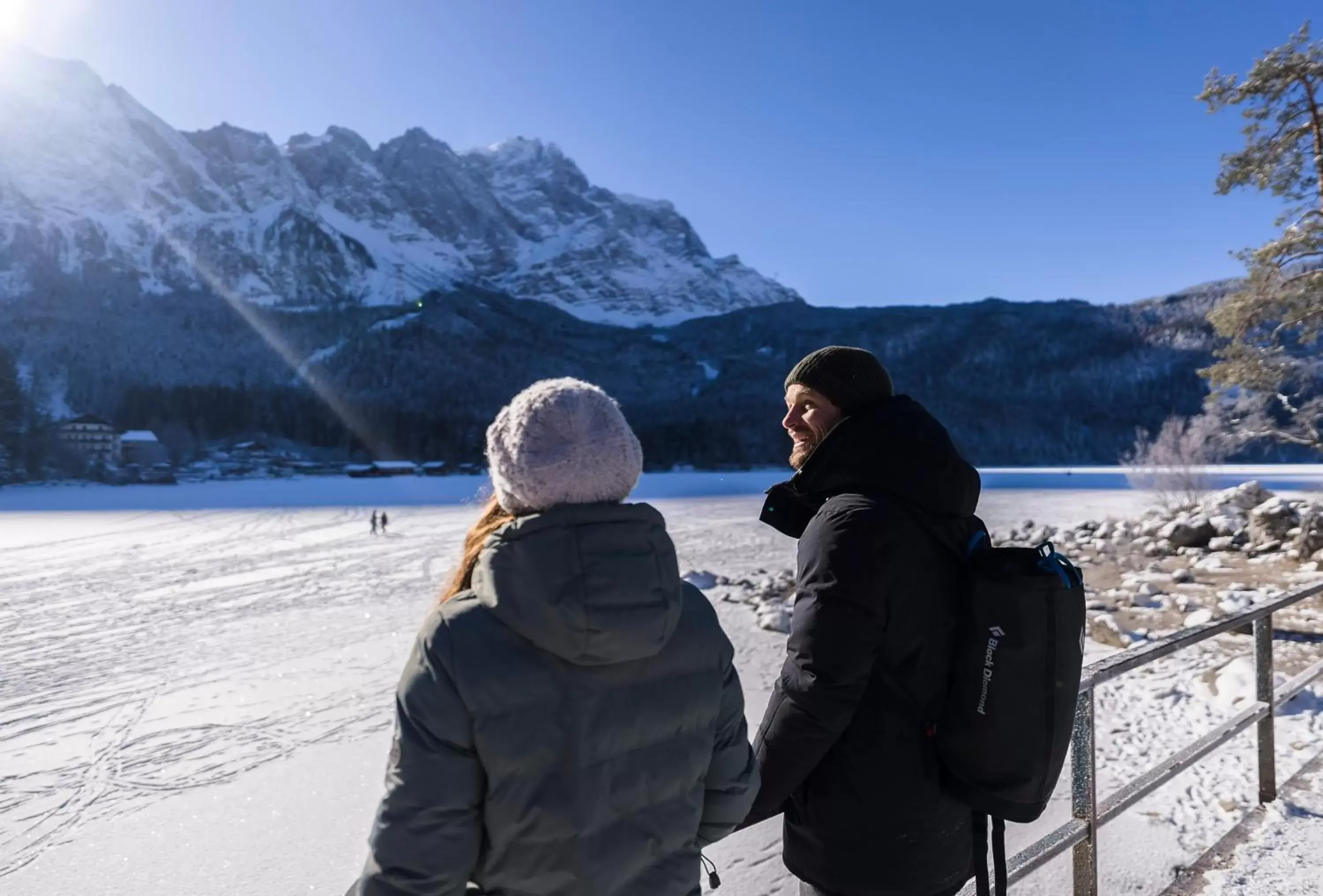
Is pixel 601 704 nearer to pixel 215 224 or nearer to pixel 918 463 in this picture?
pixel 918 463

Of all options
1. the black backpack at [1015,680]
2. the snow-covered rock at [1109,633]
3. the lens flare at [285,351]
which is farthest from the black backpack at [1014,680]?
the lens flare at [285,351]

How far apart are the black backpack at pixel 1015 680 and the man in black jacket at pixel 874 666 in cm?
6

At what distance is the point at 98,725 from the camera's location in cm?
648

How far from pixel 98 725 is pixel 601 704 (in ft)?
23.7

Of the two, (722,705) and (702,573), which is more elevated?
(722,705)

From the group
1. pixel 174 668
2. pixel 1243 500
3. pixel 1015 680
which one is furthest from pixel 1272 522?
pixel 174 668

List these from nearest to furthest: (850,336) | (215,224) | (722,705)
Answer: (722,705)
(850,336)
(215,224)

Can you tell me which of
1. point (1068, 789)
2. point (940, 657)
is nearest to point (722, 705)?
point (940, 657)

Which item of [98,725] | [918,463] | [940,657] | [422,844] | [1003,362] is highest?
[1003,362]

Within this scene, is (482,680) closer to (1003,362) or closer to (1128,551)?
(1128,551)

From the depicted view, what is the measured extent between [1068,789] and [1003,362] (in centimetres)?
10582

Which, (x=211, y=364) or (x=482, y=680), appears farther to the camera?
(x=211, y=364)

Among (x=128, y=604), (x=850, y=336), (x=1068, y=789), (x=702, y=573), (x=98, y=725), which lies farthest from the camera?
(x=850, y=336)

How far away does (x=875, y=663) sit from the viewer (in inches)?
55.9
